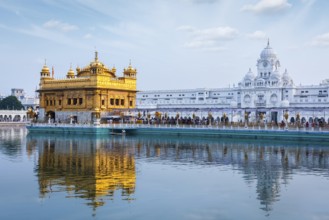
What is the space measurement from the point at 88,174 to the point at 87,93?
37.6 metres

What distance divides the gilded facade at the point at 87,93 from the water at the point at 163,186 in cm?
2884

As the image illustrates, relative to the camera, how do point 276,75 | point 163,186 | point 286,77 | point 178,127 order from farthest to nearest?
point 286,77 < point 276,75 < point 178,127 < point 163,186

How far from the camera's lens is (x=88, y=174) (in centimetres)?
1991

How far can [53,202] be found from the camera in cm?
1465

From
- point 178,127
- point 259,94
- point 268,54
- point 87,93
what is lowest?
point 178,127

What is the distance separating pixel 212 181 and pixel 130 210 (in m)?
5.74

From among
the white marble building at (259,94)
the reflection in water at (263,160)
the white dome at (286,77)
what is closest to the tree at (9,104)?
the white marble building at (259,94)

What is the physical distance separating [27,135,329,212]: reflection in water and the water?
0.04m

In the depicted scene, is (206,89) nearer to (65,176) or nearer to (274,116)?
(274,116)

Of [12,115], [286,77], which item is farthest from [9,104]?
[286,77]

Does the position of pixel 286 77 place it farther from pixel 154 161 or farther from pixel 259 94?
pixel 154 161

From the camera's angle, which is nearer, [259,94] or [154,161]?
[154,161]

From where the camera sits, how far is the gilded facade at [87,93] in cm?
5619

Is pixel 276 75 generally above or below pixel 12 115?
above
